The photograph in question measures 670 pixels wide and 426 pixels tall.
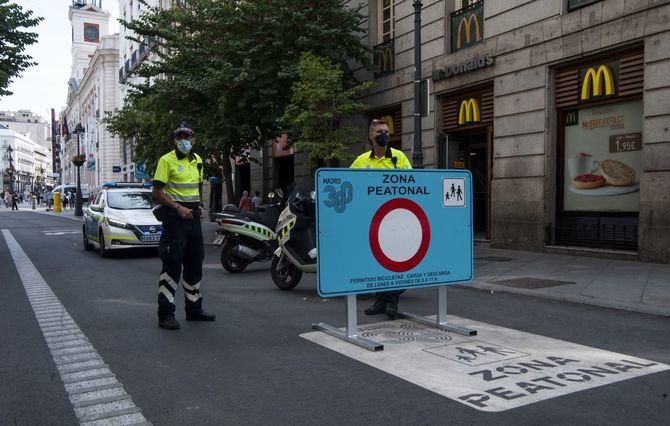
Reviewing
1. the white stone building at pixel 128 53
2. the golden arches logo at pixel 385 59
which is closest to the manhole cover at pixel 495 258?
the golden arches logo at pixel 385 59

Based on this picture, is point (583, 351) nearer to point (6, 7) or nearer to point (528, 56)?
point (528, 56)

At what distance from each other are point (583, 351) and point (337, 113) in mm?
10610

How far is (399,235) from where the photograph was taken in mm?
5379

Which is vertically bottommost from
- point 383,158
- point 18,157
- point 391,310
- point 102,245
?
point 391,310

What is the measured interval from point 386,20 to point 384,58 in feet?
4.00

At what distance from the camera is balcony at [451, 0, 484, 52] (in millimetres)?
14547

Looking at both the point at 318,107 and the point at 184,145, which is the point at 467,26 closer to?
the point at 318,107

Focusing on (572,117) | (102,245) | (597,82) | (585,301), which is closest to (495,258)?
(572,117)

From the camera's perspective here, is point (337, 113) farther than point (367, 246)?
Yes

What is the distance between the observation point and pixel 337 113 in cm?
1466

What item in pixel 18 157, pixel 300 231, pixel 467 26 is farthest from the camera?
pixel 18 157

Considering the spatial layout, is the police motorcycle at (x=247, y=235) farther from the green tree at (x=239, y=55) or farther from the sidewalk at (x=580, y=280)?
the green tree at (x=239, y=55)

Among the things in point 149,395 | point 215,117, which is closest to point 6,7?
point 215,117

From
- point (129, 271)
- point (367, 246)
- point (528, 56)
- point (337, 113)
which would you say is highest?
point (528, 56)
